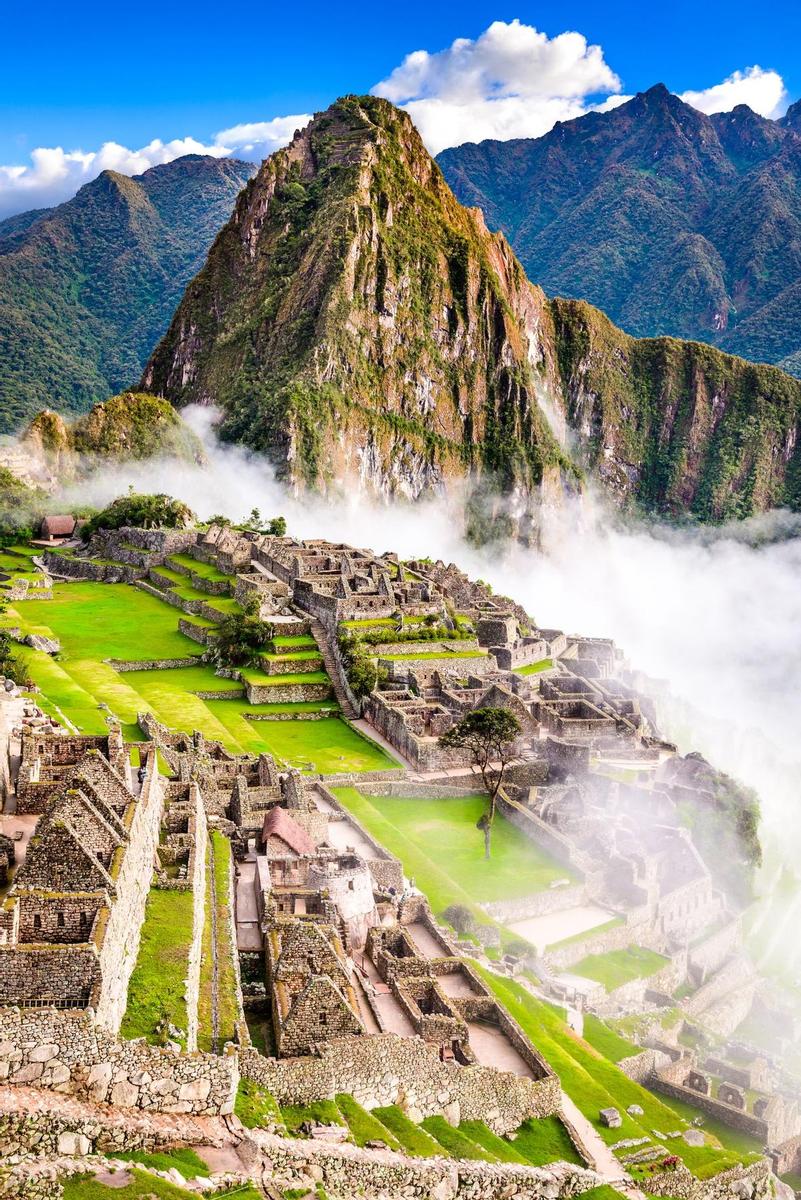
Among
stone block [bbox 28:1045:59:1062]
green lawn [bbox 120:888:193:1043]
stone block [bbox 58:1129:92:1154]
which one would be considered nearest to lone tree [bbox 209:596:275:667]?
green lawn [bbox 120:888:193:1043]

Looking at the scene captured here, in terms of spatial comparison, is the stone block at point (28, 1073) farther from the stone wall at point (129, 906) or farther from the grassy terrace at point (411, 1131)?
the grassy terrace at point (411, 1131)

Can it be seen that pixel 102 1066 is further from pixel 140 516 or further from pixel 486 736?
pixel 140 516

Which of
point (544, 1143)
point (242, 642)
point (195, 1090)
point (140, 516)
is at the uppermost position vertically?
point (140, 516)

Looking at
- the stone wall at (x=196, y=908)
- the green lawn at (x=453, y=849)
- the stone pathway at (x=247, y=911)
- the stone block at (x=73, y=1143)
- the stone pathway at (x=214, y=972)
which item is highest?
the stone block at (x=73, y=1143)

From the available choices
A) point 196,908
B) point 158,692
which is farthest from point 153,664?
point 196,908

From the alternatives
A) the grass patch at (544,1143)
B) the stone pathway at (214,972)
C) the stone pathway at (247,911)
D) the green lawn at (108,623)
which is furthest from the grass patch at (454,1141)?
the green lawn at (108,623)

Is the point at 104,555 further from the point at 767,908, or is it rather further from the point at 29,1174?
the point at 29,1174
